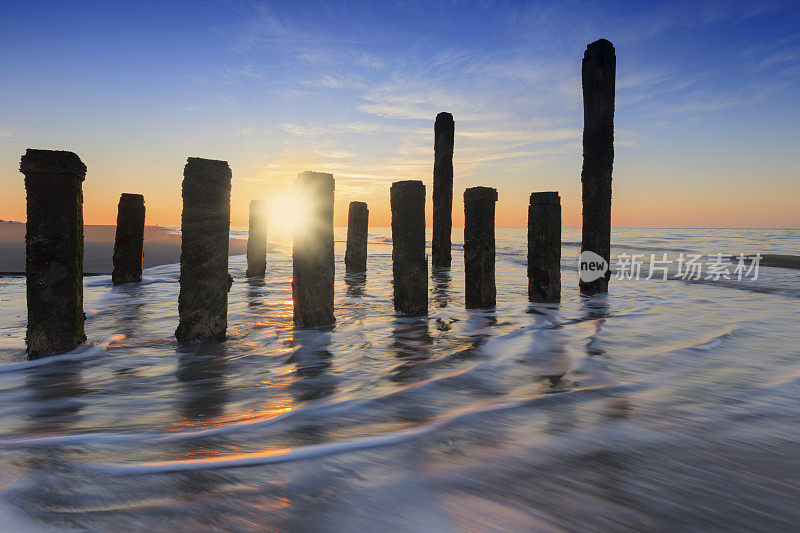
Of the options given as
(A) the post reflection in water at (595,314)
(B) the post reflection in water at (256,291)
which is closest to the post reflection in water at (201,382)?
(B) the post reflection in water at (256,291)

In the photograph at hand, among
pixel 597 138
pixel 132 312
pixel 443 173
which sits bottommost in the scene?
pixel 132 312

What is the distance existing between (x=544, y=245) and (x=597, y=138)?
2.26m

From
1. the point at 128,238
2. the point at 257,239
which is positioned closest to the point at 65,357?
the point at 128,238

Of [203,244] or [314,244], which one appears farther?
[314,244]

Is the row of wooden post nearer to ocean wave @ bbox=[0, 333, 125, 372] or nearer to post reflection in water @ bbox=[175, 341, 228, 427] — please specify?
ocean wave @ bbox=[0, 333, 125, 372]

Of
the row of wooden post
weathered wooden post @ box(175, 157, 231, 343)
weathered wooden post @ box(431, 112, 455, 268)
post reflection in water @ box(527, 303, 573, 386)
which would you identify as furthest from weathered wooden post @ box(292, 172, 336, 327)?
weathered wooden post @ box(431, 112, 455, 268)

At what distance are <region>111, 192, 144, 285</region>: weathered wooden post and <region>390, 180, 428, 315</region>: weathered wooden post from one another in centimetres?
580

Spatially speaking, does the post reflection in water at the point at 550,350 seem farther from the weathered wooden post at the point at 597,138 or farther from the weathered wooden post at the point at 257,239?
the weathered wooden post at the point at 257,239

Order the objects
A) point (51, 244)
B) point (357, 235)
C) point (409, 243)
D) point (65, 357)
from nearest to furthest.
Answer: point (51, 244), point (65, 357), point (409, 243), point (357, 235)

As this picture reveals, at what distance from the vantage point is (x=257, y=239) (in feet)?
35.3

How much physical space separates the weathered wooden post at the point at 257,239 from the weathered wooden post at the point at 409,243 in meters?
5.68

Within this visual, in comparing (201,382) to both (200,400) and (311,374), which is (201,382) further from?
(311,374)

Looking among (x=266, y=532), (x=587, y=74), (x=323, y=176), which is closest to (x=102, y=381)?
(x=266, y=532)

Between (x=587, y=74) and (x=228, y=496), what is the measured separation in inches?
309
